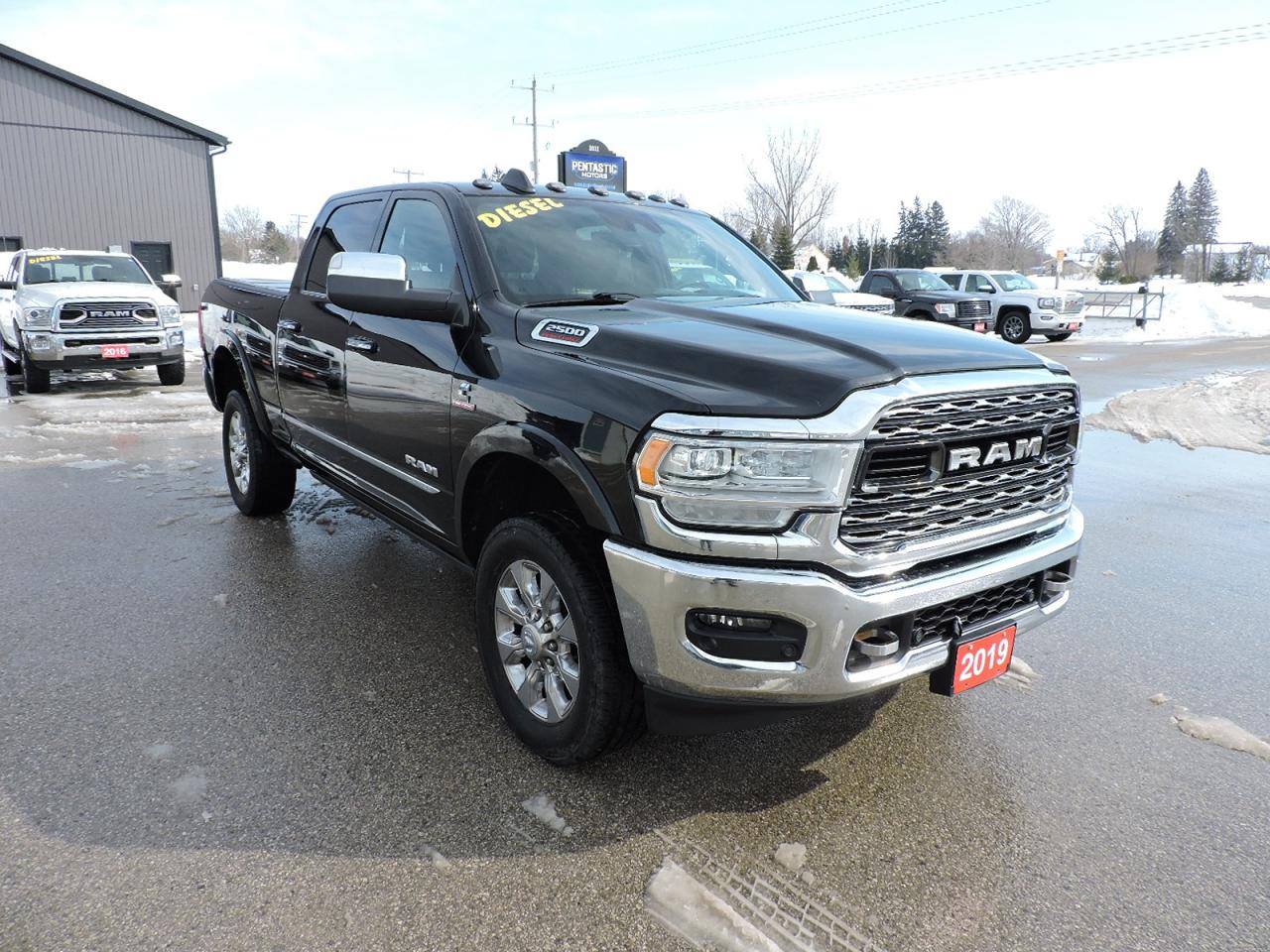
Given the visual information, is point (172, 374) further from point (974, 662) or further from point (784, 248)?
point (784, 248)

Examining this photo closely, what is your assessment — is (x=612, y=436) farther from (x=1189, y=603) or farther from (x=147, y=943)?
(x=1189, y=603)

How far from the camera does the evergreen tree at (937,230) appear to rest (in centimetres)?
8606

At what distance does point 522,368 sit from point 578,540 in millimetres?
626

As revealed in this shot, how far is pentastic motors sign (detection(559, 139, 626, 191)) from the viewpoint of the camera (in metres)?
25.2

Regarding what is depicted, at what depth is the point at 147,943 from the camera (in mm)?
2184

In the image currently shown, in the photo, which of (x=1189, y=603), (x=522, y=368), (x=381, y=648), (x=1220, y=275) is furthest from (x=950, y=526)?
(x=1220, y=275)

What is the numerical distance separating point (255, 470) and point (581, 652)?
372 centimetres

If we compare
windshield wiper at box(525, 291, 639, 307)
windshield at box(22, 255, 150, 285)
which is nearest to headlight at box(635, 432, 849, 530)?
windshield wiper at box(525, 291, 639, 307)

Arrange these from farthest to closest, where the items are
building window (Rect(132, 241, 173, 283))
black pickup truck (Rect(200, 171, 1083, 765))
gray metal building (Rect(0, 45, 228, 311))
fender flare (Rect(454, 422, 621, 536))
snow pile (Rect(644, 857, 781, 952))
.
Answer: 1. building window (Rect(132, 241, 173, 283))
2. gray metal building (Rect(0, 45, 228, 311))
3. fender flare (Rect(454, 422, 621, 536))
4. black pickup truck (Rect(200, 171, 1083, 765))
5. snow pile (Rect(644, 857, 781, 952))

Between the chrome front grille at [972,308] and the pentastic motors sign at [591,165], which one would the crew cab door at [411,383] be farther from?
the pentastic motors sign at [591,165]

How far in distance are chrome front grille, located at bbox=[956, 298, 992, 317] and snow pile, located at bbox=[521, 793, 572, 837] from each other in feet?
66.6

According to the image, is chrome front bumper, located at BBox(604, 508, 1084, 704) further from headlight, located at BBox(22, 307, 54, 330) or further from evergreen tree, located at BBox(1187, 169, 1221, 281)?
evergreen tree, located at BBox(1187, 169, 1221, 281)

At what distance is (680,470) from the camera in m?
2.38

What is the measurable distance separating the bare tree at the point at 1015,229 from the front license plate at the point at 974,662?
97.6 metres
